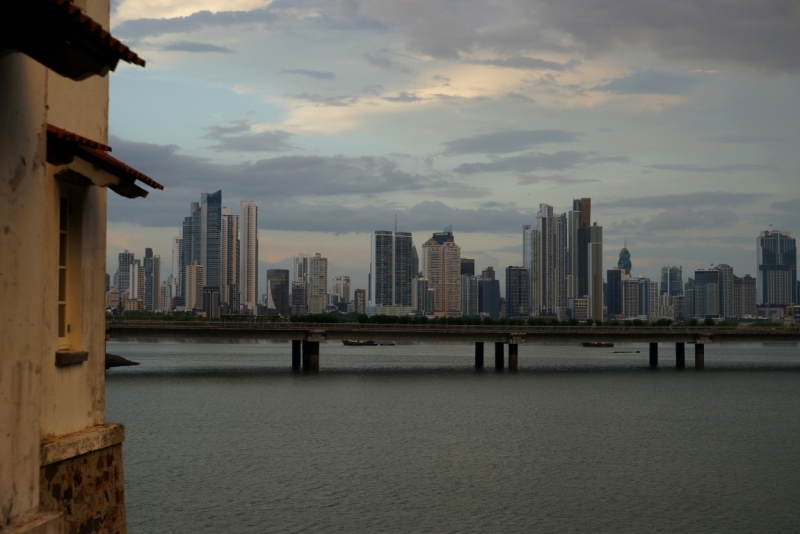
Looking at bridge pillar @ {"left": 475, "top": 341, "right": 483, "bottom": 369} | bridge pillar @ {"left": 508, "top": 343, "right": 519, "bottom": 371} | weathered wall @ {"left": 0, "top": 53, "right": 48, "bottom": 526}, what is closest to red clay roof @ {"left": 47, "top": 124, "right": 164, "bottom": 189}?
weathered wall @ {"left": 0, "top": 53, "right": 48, "bottom": 526}

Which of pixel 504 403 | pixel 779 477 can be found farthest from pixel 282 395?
pixel 779 477

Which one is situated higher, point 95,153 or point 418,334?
point 95,153

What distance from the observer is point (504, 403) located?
67.8 meters

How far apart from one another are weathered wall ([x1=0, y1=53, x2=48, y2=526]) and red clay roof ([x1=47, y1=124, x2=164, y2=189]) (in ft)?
5.26

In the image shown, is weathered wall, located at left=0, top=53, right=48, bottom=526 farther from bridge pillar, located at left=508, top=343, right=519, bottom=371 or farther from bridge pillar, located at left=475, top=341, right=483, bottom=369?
bridge pillar, located at left=475, top=341, right=483, bottom=369

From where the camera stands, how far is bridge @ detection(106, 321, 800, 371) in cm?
9388

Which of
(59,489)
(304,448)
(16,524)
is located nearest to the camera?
(16,524)

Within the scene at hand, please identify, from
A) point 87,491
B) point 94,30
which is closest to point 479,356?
point 87,491

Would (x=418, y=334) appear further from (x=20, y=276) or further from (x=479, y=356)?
(x=20, y=276)

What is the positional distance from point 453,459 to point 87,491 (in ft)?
98.3

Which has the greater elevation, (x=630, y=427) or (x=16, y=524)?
(x=16, y=524)

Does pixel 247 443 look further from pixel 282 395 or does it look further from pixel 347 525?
pixel 282 395

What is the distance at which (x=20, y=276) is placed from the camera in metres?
9.69

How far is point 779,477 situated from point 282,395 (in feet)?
137
